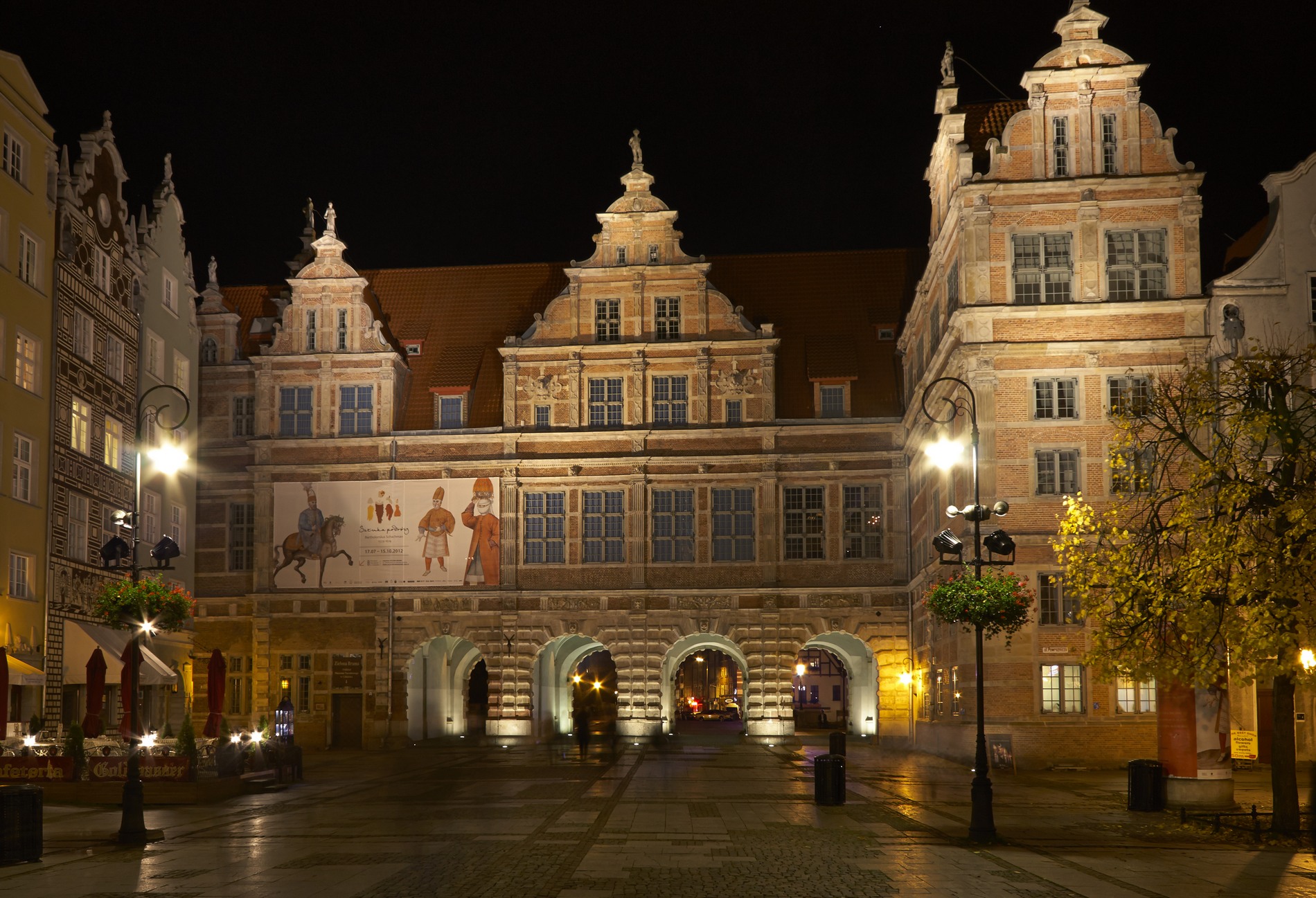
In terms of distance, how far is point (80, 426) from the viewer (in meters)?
40.1

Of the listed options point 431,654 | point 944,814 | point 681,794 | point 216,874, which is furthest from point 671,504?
point 216,874

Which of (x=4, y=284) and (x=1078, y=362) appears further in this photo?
(x=1078, y=362)

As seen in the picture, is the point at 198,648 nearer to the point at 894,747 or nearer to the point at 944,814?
the point at 894,747

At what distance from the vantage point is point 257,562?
53.0 metres

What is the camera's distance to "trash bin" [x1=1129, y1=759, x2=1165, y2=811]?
82.2ft

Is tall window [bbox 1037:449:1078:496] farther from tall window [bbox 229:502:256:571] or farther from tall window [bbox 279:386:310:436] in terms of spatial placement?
tall window [bbox 229:502:256:571]

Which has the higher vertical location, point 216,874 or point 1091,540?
point 1091,540

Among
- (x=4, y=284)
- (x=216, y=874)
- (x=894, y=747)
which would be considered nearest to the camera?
(x=216, y=874)

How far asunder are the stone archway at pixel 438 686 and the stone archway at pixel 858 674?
44.6 feet

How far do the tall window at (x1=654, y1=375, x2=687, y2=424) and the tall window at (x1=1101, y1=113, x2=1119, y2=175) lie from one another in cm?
1815

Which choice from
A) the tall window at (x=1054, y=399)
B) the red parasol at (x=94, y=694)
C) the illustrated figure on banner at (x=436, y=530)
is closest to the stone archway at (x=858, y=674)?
the illustrated figure on banner at (x=436, y=530)

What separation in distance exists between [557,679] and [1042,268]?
2763 centimetres

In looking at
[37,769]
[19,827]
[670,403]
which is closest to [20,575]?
[37,769]

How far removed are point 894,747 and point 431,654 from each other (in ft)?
58.8
